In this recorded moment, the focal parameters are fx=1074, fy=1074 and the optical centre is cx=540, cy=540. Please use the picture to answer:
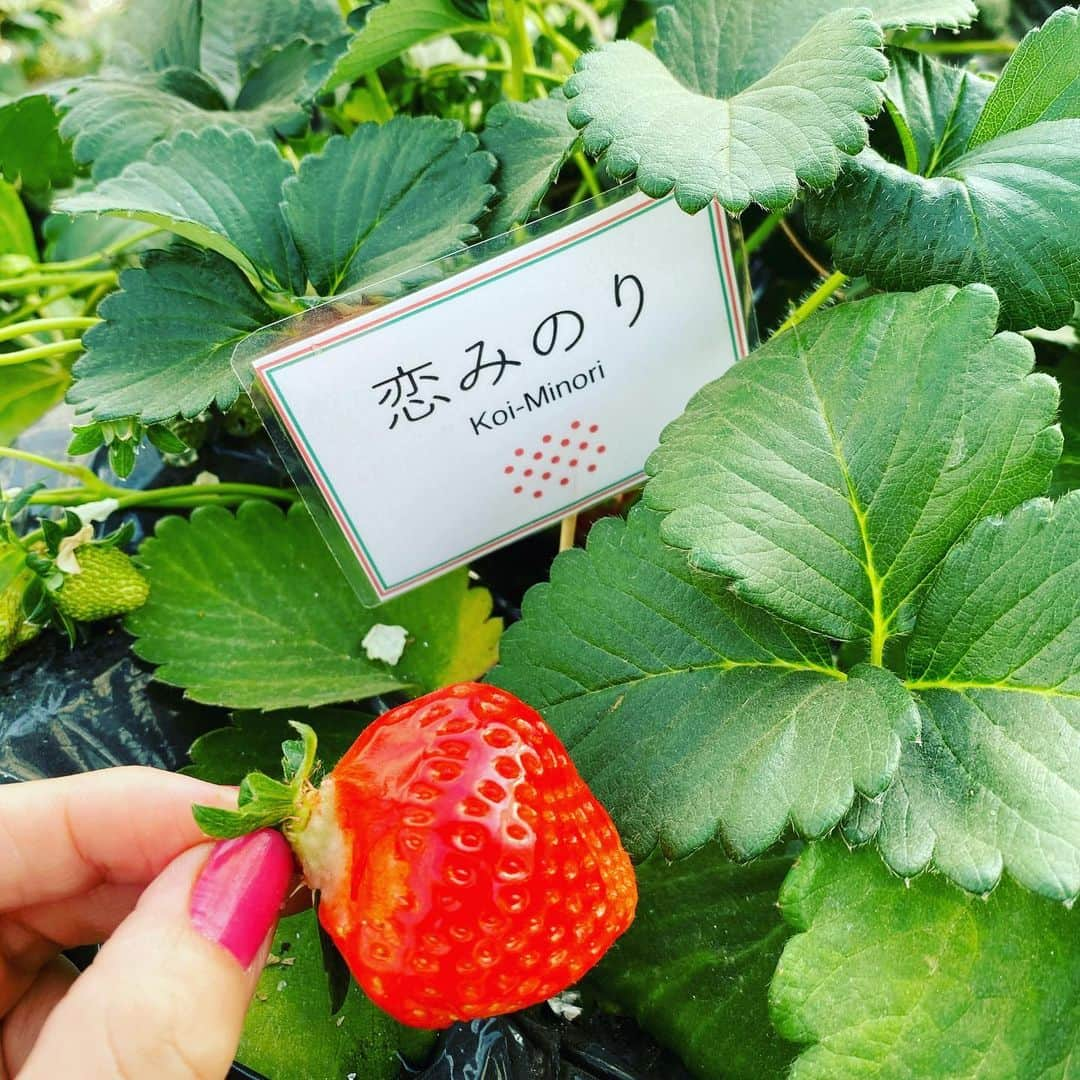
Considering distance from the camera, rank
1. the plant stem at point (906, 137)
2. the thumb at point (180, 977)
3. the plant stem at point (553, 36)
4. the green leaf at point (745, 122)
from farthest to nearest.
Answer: the plant stem at point (553, 36) < the plant stem at point (906, 137) < the green leaf at point (745, 122) < the thumb at point (180, 977)

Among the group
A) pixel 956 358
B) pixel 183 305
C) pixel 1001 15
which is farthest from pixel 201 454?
pixel 1001 15

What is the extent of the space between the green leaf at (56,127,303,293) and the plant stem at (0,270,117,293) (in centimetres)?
18

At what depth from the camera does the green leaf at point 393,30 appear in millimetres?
645

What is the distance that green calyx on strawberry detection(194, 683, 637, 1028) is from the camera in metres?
0.43

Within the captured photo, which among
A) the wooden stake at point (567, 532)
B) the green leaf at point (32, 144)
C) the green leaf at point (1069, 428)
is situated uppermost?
the green leaf at point (32, 144)

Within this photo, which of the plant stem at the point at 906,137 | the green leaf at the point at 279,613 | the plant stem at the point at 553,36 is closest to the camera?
the plant stem at the point at 906,137

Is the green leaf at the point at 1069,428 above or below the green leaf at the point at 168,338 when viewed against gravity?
below

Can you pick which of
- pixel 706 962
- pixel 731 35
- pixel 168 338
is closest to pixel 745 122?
pixel 731 35

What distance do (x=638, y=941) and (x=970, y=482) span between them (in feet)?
1.03

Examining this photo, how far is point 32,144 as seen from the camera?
2.59 ft

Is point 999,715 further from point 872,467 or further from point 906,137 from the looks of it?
point 906,137

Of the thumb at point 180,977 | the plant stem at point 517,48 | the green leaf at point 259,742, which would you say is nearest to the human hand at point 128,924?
the thumb at point 180,977

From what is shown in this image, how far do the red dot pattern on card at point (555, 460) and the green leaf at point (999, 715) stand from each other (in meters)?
0.24

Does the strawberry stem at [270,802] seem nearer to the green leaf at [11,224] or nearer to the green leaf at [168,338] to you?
the green leaf at [168,338]
